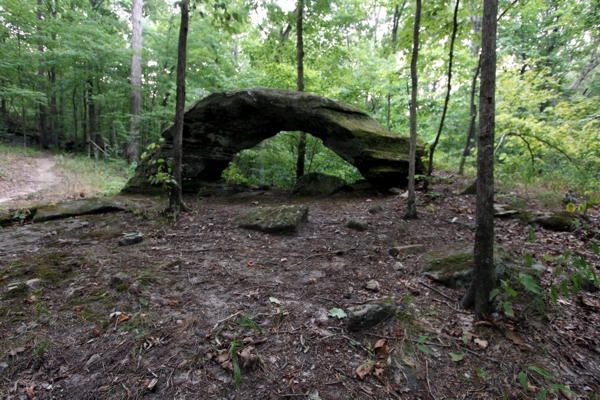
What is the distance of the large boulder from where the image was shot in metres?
7.09

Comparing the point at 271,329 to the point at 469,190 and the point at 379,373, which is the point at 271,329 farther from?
the point at 469,190

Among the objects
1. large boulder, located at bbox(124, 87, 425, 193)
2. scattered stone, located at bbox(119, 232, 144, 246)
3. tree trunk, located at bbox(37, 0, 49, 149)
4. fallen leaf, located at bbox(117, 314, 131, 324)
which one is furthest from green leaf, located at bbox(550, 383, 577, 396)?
tree trunk, located at bbox(37, 0, 49, 149)

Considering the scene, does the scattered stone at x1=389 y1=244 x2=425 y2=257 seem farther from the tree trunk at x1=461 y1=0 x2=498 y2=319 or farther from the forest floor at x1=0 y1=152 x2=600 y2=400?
the tree trunk at x1=461 y1=0 x2=498 y2=319

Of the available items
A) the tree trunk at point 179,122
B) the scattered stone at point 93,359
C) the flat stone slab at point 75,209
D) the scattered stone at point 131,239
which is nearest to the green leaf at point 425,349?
the scattered stone at point 93,359

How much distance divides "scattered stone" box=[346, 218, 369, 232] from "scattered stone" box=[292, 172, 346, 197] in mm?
2609

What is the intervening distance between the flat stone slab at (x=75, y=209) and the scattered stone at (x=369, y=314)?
5330 millimetres

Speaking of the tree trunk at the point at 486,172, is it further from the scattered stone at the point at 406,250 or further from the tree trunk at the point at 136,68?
the tree trunk at the point at 136,68

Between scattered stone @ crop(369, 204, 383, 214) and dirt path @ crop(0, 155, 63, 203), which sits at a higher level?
dirt path @ crop(0, 155, 63, 203)

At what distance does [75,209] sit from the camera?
18.0ft

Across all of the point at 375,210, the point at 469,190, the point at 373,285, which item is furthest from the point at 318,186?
the point at 373,285

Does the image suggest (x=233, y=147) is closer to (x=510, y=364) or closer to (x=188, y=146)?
(x=188, y=146)

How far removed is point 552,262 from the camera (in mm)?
3383

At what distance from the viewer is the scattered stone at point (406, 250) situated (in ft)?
12.4

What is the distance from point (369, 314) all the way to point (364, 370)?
19.2 inches
